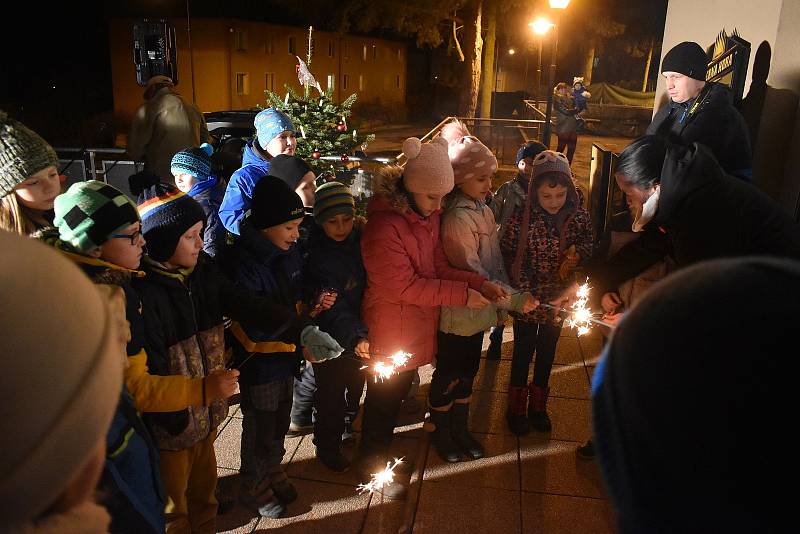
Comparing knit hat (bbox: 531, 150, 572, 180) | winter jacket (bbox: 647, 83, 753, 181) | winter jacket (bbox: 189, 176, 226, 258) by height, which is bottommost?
winter jacket (bbox: 189, 176, 226, 258)

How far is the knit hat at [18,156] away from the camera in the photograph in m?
3.52

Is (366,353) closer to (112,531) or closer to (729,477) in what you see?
→ (112,531)

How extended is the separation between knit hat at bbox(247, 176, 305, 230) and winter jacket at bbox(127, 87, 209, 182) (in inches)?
156

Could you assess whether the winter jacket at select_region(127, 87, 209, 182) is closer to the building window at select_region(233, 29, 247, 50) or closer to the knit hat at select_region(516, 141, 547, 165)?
the knit hat at select_region(516, 141, 547, 165)

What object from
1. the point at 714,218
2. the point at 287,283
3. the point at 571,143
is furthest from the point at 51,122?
the point at 714,218

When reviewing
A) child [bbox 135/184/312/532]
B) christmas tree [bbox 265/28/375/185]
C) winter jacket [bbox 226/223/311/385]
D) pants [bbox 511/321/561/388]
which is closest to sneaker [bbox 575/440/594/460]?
pants [bbox 511/321/561/388]

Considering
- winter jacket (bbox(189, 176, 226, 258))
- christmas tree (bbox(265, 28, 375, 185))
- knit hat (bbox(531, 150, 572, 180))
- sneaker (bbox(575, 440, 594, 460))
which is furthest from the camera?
christmas tree (bbox(265, 28, 375, 185))

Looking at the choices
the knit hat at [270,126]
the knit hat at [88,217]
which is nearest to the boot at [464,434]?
the knit hat at [88,217]

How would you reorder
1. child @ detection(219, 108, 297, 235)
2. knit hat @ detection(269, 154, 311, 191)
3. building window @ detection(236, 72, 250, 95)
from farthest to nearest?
building window @ detection(236, 72, 250, 95)
child @ detection(219, 108, 297, 235)
knit hat @ detection(269, 154, 311, 191)

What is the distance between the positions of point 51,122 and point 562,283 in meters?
28.9

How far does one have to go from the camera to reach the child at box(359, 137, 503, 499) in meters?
3.85

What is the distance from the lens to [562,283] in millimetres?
4570

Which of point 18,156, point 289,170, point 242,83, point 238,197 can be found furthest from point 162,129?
point 242,83

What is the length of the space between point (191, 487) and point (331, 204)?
1.86 meters
